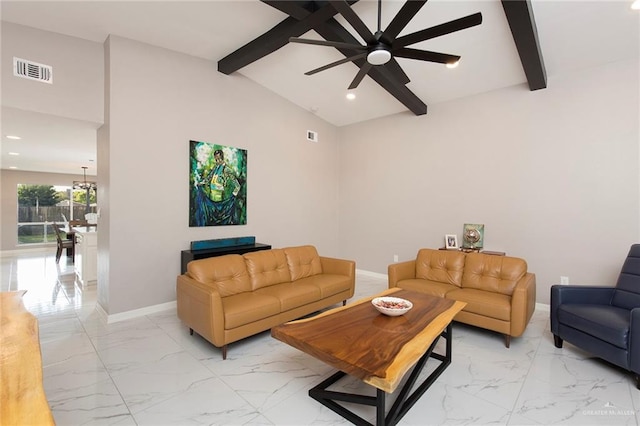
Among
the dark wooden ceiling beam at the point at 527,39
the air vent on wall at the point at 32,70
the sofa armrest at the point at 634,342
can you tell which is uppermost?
the dark wooden ceiling beam at the point at 527,39

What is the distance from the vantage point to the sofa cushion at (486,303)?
287 cm

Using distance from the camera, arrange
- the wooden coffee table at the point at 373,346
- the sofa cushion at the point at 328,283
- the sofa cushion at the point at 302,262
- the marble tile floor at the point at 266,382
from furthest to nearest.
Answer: the sofa cushion at the point at 302,262, the sofa cushion at the point at 328,283, the marble tile floor at the point at 266,382, the wooden coffee table at the point at 373,346

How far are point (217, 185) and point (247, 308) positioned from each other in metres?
2.22

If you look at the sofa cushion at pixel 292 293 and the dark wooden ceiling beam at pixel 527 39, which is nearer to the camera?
the dark wooden ceiling beam at pixel 527 39

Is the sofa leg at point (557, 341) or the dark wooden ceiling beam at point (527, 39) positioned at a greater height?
the dark wooden ceiling beam at point (527, 39)

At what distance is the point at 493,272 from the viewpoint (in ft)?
11.2

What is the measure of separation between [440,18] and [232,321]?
3584mm

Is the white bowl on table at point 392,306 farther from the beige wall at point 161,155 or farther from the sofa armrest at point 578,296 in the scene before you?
the beige wall at point 161,155

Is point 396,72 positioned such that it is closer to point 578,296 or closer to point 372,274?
point 578,296

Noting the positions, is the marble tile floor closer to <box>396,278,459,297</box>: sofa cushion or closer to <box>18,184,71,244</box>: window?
<box>396,278,459,297</box>: sofa cushion

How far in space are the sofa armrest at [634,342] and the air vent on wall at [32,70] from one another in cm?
596

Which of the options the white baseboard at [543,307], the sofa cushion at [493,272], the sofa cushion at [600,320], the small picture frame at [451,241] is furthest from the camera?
the small picture frame at [451,241]

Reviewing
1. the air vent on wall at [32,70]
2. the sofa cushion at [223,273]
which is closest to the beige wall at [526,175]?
the sofa cushion at [223,273]

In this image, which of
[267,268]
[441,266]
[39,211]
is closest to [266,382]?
[267,268]
